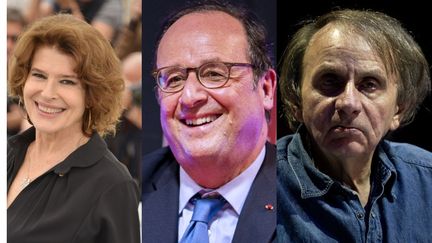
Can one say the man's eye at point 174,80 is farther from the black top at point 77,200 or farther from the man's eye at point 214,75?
the black top at point 77,200

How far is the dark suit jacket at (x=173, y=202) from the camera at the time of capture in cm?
404

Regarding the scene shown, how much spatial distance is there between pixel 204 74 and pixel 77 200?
1.00 metres

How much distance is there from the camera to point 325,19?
4109mm

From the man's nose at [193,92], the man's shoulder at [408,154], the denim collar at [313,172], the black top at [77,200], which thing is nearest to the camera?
the black top at [77,200]

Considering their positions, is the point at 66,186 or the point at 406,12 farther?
the point at 406,12

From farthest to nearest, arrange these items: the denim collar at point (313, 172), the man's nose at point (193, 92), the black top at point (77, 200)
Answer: the denim collar at point (313, 172) → the man's nose at point (193, 92) → the black top at point (77, 200)

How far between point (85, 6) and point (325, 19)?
4.54 feet

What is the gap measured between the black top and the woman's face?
14 cm

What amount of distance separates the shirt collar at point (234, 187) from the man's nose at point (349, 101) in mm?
517

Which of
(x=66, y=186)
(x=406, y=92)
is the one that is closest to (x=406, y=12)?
(x=406, y=92)

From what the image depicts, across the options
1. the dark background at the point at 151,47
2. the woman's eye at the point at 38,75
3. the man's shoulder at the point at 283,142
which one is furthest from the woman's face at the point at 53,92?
the man's shoulder at the point at 283,142

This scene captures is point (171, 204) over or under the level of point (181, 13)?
under

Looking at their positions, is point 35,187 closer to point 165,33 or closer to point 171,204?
point 171,204

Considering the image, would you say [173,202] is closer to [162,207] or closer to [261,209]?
[162,207]
